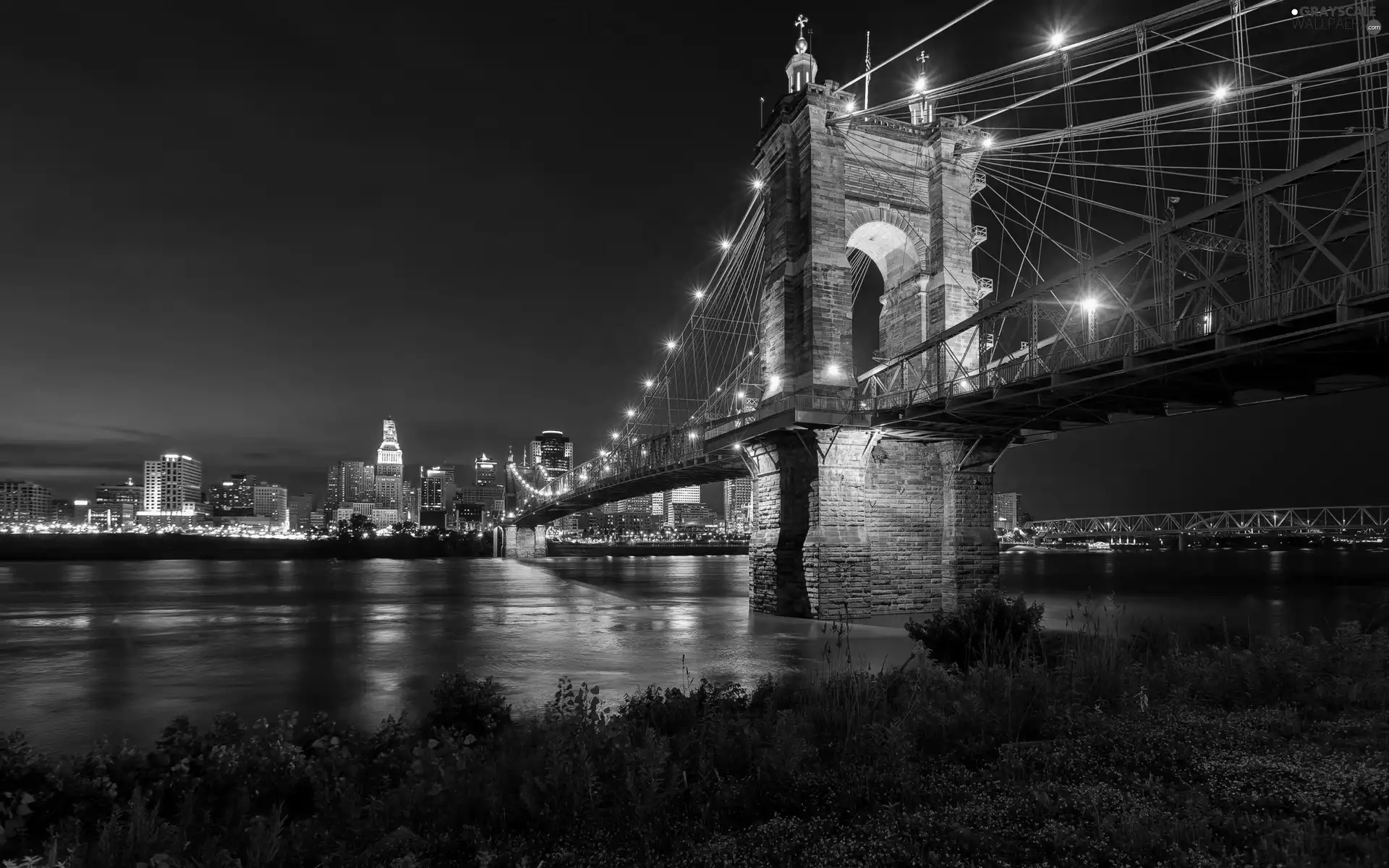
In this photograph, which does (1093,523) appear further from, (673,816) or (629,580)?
(673,816)

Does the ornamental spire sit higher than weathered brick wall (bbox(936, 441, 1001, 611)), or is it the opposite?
the ornamental spire

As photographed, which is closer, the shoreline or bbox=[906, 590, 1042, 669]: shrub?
bbox=[906, 590, 1042, 669]: shrub

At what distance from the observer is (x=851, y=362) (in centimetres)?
2648

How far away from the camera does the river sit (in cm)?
1478

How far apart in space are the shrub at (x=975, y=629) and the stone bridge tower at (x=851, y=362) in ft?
31.8

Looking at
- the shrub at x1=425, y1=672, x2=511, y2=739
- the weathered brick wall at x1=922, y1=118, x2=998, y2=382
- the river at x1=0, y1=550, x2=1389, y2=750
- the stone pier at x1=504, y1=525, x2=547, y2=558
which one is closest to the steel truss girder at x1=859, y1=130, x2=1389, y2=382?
the weathered brick wall at x1=922, y1=118, x2=998, y2=382

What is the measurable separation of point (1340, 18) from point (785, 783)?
71.3 ft

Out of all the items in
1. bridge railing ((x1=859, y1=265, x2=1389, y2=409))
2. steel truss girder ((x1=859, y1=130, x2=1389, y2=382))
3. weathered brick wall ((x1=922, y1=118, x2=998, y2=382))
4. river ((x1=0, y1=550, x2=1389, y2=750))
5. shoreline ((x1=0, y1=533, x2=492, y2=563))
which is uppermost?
weathered brick wall ((x1=922, y1=118, x2=998, y2=382))

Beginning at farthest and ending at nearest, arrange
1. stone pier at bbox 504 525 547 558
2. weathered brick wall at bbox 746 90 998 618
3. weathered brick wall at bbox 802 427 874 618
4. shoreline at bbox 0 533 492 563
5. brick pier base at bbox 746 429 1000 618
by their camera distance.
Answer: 1. stone pier at bbox 504 525 547 558
2. shoreline at bbox 0 533 492 563
3. weathered brick wall at bbox 746 90 998 618
4. brick pier base at bbox 746 429 1000 618
5. weathered brick wall at bbox 802 427 874 618

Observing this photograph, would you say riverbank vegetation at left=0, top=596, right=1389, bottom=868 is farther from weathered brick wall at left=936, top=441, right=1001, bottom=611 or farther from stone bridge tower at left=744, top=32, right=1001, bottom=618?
weathered brick wall at left=936, top=441, right=1001, bottom=611

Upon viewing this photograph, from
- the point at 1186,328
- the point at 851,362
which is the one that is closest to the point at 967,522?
the point at 851,362

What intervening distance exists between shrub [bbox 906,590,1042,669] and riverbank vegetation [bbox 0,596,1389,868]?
400 cm

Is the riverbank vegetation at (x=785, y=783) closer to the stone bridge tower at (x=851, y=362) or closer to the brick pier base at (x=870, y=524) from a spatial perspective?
the brick pier base at (x=870, y=524)

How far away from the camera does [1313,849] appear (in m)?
4.80
